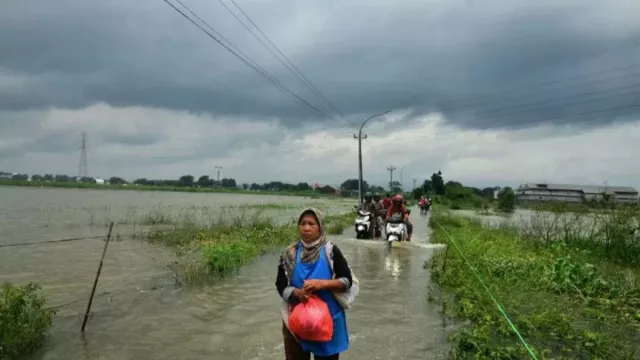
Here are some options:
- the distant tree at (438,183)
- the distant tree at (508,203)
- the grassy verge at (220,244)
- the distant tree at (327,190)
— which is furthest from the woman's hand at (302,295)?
the distant tree at (327,190)

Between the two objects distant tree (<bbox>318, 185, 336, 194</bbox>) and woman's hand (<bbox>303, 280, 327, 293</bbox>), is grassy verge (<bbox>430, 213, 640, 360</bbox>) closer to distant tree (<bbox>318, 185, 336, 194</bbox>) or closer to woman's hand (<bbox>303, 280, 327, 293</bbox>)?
woman's hand (<bbox>303, 280, 327, 293</bbox>)

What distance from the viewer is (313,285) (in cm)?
332

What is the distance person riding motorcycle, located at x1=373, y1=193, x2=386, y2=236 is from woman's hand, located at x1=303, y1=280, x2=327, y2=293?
631 inches

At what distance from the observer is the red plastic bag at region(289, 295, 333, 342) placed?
3.24 m

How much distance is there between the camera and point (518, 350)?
4.90 metres

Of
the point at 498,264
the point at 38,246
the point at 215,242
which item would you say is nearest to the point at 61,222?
the point at 38,246

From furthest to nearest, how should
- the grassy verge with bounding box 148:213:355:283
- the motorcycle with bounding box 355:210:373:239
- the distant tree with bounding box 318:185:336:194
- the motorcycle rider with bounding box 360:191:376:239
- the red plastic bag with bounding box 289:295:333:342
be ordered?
the distant tree with bounding box 318:185:336:194, the motorcycle rider with bounding box 360:191:376:239, the motorcycle with bounding box 355:210:373:239, the grassy verge with bounding box 148:213:355:283, the red plastic bag with bounding box 289:295:333:342

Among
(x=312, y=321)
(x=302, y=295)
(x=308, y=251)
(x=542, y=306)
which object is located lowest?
(x=542, y=306)

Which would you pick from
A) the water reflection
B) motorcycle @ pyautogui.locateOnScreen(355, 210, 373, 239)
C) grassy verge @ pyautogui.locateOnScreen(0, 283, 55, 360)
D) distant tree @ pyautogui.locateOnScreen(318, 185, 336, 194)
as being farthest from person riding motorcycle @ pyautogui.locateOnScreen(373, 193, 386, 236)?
distant tree @ pyautogui.locateOnScreen(318, 185, 336, 194)

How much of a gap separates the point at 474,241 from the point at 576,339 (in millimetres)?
8321

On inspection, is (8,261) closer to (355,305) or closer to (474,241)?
(355,305)

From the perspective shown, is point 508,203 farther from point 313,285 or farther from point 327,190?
point 327,190

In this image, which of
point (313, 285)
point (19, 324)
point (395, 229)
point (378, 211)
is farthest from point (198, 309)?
point (378, 211)

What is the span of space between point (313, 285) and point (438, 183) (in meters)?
85.1
